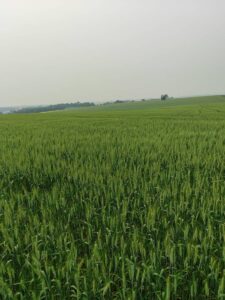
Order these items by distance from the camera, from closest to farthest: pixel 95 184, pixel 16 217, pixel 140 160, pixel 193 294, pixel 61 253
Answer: pixel 193 294 < pixel 61 253 < pixel 16 217 < pixel 95 184 < pixel 140 160

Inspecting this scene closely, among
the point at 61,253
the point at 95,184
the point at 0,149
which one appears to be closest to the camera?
the point at 61,253

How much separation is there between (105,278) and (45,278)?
0.42 m

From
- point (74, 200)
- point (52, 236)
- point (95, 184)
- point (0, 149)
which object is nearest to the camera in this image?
point (52, 236)

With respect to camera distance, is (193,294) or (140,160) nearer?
(193,294)

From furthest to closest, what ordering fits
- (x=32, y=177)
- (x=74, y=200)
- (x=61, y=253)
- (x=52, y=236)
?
(x=32, y=177) → (x=74, y=200) → (x=52, y=236) → (x=61, y=253)

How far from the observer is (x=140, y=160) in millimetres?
5660

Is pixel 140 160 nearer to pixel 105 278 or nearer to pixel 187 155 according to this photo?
pixel 187 155

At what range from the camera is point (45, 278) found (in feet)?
6.61

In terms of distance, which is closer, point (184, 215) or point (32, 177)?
point (184, 215)

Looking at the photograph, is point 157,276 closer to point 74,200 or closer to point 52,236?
point 52,236

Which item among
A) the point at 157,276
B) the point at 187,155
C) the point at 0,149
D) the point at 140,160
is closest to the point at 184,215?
the point at 157,276

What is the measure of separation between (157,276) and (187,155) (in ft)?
14.0

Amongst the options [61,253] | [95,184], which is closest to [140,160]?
[95,184]

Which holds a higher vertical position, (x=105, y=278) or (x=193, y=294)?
(x=105, y=278)
